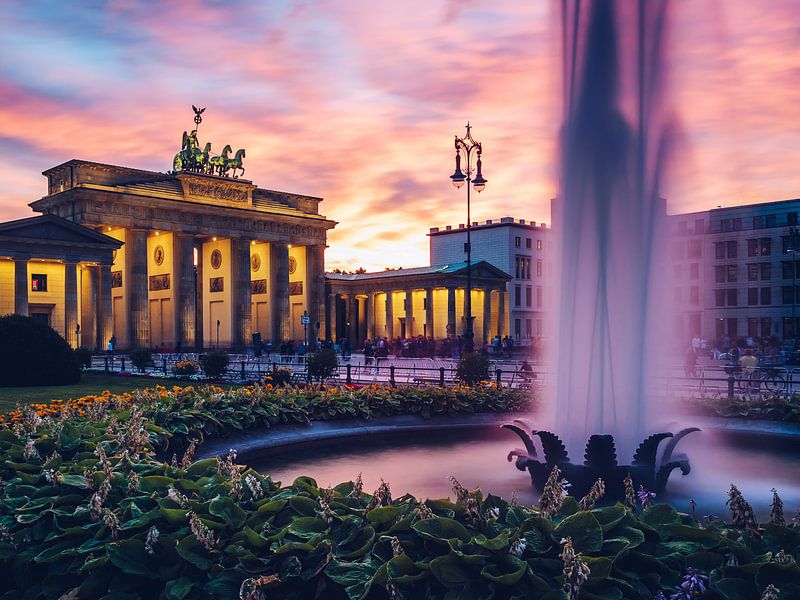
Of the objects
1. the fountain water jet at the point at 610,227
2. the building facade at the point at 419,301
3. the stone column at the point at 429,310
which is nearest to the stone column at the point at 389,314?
the building facade at the point at 419,301

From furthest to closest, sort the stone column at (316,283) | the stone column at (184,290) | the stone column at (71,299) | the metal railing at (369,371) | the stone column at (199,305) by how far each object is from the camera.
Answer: the stone column at (316,283), the stone column at (199,305), the stone column at (184,290), the stone column at (71,299), the metal railing at (369,371)

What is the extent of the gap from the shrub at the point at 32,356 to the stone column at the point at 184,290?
50318 millimetres

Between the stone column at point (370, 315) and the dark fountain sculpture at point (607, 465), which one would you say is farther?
the stone column at point (370, 315)

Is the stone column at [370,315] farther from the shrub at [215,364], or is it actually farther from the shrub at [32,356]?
the shrub at [32,356]

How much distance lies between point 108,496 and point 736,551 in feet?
14.7

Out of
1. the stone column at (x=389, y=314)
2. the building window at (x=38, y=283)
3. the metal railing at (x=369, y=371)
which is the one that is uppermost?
the building window at (x=38, y=283)

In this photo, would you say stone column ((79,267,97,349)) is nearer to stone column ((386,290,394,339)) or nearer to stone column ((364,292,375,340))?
stone column ((386,290,394,339))

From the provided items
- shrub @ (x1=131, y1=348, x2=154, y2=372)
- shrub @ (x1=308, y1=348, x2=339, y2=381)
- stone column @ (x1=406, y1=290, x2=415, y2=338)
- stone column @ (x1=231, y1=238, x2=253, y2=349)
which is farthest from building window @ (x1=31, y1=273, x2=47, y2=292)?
shrub @ (x1=308, y1=348, x2=339, y2=381)

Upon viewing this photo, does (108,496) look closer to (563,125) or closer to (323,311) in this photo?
(563,125)

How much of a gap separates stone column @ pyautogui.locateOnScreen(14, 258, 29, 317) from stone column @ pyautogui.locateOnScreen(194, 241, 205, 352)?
772 inches

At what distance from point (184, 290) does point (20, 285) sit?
65.7ft

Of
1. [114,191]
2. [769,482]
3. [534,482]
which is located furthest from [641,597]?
[114,191]

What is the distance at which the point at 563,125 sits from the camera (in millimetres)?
9766

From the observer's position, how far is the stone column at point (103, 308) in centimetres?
→ 7071
